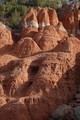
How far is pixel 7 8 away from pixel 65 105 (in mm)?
20138

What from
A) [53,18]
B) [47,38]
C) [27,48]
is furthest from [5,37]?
[53,18]

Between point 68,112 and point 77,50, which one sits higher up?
point 77,50

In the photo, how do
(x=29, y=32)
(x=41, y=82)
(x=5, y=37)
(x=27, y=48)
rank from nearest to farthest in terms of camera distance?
(x=41, y=82), (x=27, y=48), (x=5, y=37), (x=29, y=32)

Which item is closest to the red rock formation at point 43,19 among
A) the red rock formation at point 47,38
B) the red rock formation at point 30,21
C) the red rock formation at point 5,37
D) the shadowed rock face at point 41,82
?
the red rock formation at point 30,21

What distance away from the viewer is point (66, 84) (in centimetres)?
2228

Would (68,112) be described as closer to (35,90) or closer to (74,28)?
(35,90)

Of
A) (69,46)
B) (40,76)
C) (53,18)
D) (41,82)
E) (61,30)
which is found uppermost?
(53,18)

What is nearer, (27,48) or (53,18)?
(27,48)

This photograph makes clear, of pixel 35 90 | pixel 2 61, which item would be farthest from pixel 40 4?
pixel 35 90

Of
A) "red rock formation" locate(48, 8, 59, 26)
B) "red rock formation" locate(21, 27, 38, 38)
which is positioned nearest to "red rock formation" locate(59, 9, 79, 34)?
"red rock formation" locate(48, 8, 59, 26)

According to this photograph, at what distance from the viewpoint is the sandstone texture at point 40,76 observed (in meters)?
21.1

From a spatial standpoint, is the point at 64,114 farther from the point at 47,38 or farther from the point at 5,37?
the point at 5,37

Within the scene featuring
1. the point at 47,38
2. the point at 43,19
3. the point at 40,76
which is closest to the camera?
the point at 40,76

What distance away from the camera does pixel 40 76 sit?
2238cm
